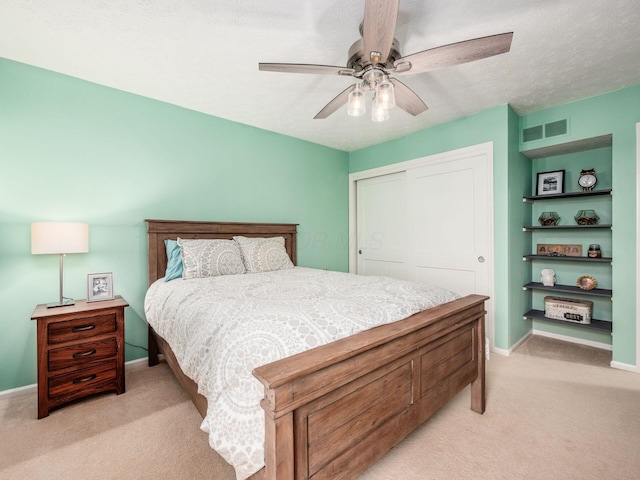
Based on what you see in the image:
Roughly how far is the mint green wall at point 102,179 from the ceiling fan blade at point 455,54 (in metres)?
2.23

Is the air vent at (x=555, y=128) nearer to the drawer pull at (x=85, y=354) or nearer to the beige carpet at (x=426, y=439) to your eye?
the beige carpet at (x=426, y=439)

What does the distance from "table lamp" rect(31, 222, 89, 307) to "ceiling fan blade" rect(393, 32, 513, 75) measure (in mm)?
2402

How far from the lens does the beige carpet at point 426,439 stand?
1470 mm

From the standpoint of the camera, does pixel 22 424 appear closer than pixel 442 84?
Yes

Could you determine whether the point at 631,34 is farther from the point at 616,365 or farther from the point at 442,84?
the point at 616,365

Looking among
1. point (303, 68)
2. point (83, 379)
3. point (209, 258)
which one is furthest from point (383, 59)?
point (83, 379)

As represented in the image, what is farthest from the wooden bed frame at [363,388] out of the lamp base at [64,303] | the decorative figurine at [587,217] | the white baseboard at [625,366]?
the decorative figurine at [587,217]

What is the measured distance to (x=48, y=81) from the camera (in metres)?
2.29

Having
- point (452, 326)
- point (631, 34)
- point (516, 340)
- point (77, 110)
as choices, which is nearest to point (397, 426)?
point (452, 326)

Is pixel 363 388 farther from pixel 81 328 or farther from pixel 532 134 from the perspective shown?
pixel 532 134

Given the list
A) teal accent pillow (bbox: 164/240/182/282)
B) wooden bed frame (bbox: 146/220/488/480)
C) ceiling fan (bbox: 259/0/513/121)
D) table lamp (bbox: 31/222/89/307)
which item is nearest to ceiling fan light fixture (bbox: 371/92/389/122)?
ceiling fan (bbox: 259/0/513/121)

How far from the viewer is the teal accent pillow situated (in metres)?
2.53

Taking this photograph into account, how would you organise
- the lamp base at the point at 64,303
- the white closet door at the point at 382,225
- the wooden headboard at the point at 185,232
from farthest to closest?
1. the white closet door at the point at 382,225
2. the wooden headboard at the point at 185,232
3. the lamp base at the point at 64,303

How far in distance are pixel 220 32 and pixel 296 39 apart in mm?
480
